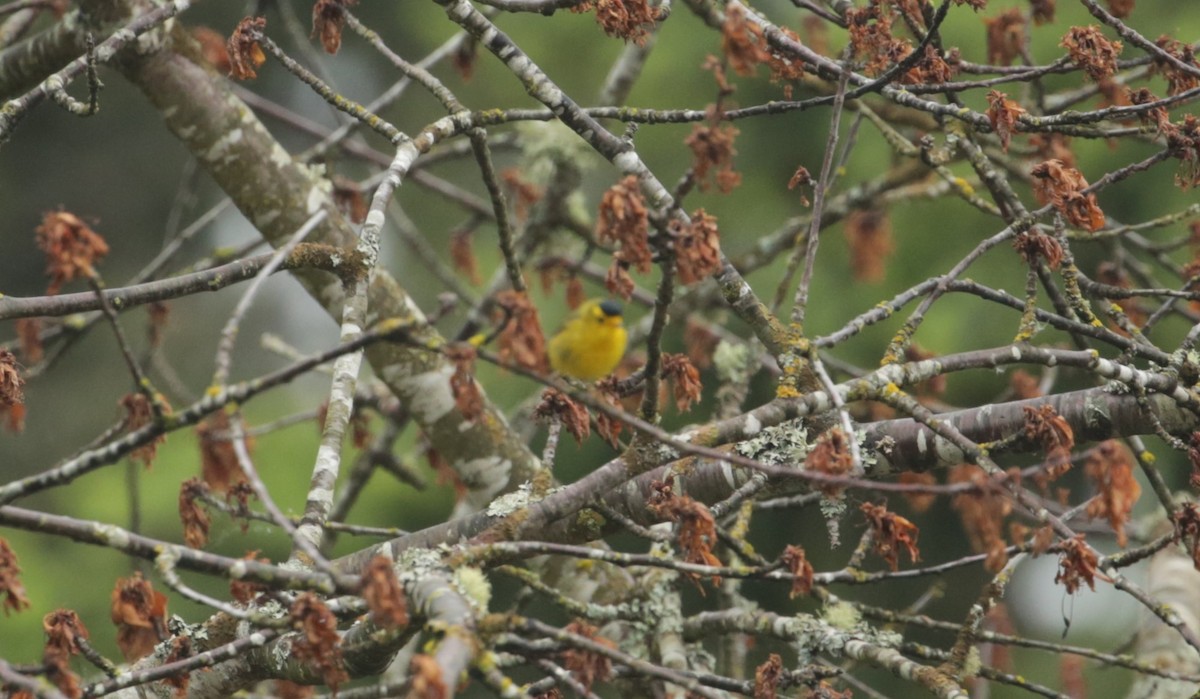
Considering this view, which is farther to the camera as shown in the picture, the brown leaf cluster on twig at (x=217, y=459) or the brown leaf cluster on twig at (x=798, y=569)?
the brown leaf cluster on twig at (x=217, y=459)

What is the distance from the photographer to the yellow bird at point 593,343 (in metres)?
2.67

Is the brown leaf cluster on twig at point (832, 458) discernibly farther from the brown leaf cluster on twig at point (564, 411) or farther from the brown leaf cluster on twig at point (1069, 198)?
the brown leaf cluster on twig at point (1069, 198)

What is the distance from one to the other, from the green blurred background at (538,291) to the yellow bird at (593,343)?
1928 mm

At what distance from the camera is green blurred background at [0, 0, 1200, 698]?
20.2 feet

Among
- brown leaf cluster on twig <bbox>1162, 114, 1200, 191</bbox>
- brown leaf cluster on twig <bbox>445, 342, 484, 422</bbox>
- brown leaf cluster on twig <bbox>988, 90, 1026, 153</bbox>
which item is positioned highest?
brown leaf cluster on twig <bbox>988, 90, 1026, 153</bbox>

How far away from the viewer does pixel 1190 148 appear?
2.46 m

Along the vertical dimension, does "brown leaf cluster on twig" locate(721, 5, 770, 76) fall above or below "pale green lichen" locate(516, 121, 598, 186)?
below

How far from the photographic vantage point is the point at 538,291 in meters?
8.12

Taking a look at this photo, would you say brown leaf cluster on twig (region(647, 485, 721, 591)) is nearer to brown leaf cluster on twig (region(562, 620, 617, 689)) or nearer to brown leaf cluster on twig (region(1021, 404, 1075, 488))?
brown leaf cluster on twig (region(562, 620, 617, 689))

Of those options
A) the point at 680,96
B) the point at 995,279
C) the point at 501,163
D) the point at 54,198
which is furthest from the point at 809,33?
the point at 54,198

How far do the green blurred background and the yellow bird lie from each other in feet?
6.33

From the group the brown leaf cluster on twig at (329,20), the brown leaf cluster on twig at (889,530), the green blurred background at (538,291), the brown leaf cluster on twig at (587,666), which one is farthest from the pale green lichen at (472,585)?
the green blurred background at (538,291)

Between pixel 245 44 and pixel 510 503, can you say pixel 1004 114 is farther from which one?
pixel 245 44

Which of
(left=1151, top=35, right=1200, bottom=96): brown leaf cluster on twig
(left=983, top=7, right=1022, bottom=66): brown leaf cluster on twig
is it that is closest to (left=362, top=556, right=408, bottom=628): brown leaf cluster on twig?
(left=1151, top=35, right=1200, bottom=96): brown leaf cluster on twig
